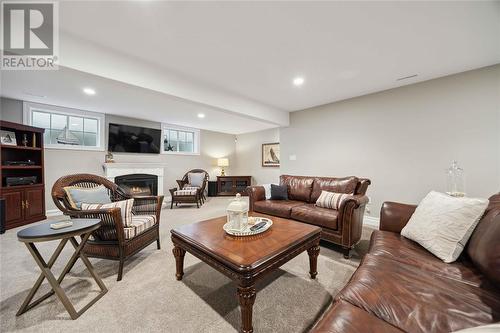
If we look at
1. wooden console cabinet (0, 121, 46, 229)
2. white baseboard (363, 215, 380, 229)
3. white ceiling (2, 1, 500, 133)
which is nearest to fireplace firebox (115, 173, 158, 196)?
wooden console cabinet (0, 121, 46, 229)

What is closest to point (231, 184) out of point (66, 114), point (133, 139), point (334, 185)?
point (133, 139)

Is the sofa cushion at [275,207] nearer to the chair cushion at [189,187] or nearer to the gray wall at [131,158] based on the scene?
the chair cushion at [189,187]

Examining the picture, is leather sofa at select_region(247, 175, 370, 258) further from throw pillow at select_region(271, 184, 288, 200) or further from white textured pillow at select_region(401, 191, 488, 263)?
white textured pillow at select_region(401, 191, 488, 263)

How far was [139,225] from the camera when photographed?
2.04 m

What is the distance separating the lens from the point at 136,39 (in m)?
2.00

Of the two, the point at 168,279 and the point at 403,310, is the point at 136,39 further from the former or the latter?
the point at 403,310

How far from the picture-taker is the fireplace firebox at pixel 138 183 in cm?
486

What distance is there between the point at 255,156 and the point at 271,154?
2.35 feet

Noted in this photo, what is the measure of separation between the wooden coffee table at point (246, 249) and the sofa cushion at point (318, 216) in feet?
2.12

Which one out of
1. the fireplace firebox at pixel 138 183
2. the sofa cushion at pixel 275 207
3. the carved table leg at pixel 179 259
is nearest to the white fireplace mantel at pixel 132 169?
the fireplace firebox at pixel 138 183

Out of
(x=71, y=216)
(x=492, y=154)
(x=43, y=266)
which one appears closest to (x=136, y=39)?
(x=71, y=216)

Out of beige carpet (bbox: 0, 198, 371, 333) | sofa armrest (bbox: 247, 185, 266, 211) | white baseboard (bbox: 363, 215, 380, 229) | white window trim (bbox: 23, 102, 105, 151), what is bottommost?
beige carpet (bbox: 0, 198, 371, 333)

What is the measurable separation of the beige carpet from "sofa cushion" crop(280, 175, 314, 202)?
1.16 metres
